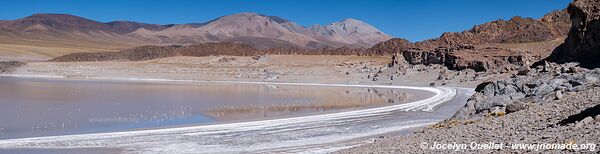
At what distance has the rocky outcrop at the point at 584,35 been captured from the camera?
739 inches

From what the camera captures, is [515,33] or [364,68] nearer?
[364,68]

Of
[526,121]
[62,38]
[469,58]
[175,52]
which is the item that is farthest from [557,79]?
[62,38]

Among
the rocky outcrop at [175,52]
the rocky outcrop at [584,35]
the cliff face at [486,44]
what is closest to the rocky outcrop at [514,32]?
the cliff face at [486,44]

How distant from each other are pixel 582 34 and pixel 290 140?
39.6 feet

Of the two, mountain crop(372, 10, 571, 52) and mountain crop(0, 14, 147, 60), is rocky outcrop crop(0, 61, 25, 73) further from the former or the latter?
mountain crop(0, 14, 147, 60)

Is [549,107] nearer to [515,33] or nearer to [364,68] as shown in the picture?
[364,68]

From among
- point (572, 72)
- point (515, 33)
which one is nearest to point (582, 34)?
point (572, 72)

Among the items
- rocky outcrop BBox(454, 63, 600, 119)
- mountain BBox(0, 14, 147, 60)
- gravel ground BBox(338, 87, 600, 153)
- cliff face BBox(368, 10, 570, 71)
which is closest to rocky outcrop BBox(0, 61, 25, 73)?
cliff face BBox(368, 10, 570, 71)

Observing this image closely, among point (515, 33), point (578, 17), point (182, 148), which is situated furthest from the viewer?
point (515, 33)

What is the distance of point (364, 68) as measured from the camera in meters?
49.6

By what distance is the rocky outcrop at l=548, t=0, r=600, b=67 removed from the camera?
18766 mm

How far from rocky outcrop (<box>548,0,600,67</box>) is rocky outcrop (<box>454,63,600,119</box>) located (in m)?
2.22

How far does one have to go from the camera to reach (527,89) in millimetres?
15289

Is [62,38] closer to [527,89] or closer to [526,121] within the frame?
[527,89]
